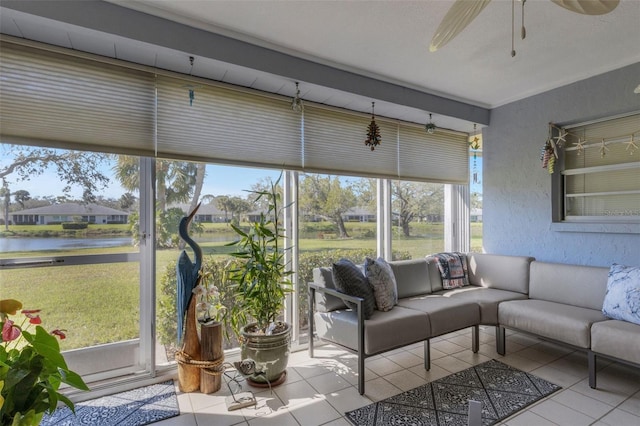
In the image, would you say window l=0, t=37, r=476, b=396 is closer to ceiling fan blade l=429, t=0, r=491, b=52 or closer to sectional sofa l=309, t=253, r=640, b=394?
sectional sofa l=309, t=253, r=640, b=394

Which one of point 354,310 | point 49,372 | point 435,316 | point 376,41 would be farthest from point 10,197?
point 435,316

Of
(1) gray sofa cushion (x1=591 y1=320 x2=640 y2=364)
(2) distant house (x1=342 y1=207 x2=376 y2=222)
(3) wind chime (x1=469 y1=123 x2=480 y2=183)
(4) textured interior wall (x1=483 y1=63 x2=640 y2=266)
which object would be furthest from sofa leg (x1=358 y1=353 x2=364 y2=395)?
(3) wind chime (x1=469 y1=123 x2=480 y2=183)

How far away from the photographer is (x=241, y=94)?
282cm

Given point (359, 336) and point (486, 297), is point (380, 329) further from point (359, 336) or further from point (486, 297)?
point (486, 297)

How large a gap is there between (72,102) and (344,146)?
88.6 inches

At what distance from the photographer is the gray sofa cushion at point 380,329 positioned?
2.40 m

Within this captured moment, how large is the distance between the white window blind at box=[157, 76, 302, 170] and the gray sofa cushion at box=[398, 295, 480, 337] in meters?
1.67

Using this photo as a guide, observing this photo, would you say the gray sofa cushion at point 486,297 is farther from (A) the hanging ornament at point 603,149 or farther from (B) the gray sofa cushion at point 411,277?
(A) the hanging ornament at point 603,149

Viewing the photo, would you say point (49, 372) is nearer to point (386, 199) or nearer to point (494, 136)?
point (386, 199)

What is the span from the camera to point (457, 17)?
155 centimetres

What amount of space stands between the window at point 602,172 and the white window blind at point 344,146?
70.0 inches

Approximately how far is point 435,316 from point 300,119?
213cm

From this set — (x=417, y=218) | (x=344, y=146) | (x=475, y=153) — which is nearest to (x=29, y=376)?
(x=344, y=146)

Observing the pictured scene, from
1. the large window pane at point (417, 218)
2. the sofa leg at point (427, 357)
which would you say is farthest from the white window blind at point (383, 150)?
the sofa leg at point (427, 357)
